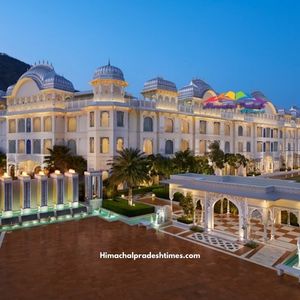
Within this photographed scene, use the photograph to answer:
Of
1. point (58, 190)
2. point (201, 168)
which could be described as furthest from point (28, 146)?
point (201, 168)

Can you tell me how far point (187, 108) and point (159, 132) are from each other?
6.89m

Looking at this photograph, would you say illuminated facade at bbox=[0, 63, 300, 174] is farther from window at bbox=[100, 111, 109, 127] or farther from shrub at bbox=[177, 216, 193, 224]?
shrub at bbox=[177, 216, 193, 224]

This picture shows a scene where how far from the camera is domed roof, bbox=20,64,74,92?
134 feet

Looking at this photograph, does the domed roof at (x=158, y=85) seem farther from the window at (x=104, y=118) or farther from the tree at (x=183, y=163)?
the tree at (x=183, y=163)

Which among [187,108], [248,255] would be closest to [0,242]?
[248,255]

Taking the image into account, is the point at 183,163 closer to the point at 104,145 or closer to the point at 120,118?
the point at 120,118

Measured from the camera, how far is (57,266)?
1430 cm

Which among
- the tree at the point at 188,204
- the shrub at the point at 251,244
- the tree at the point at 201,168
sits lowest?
the shrub at the point at 251,244

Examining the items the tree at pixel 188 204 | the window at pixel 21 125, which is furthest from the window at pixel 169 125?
the window at pixel 21 125

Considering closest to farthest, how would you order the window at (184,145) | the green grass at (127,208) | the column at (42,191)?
1. the green grass at (127,208)
2. the column at (42,191)
3. the window at (184,145)

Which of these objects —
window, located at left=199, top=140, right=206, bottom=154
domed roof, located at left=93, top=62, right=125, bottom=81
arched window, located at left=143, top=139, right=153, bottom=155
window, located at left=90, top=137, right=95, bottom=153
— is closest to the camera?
domed roof, located at left=93, top=62, right=125, bottom=81

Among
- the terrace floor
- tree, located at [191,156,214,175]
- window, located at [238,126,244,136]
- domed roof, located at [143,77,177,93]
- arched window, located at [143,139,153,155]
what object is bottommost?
the terrace floor

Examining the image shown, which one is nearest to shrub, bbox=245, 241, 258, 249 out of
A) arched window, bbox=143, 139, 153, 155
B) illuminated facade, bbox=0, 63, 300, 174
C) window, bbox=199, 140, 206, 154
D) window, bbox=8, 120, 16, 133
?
illuminated facade, bbox=0, 63, 300, 174

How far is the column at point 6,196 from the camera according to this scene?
22766mm
